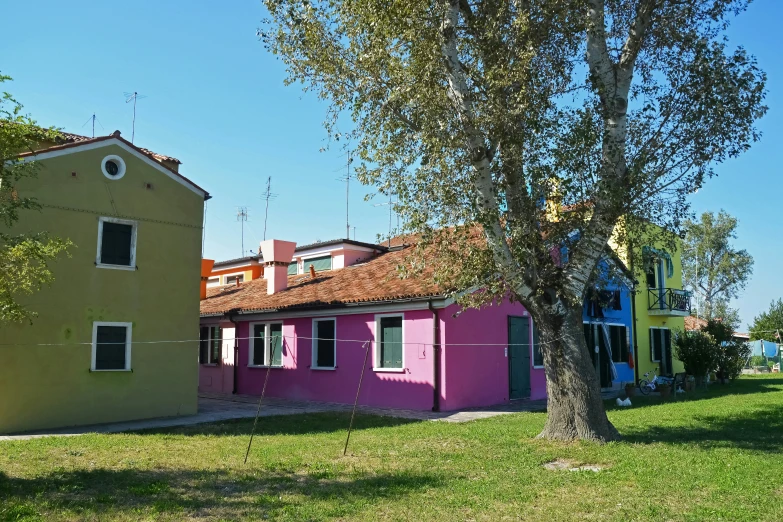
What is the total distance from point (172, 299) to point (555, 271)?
9581 millimetres

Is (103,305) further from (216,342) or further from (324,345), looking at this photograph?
(216,342)

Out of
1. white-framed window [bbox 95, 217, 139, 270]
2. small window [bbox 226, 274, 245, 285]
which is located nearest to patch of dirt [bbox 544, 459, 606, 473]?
white-framed window [bbox 95, 217, 139, 270]

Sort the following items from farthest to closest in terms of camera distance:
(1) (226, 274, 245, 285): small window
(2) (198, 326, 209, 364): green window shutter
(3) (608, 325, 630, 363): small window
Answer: (1) (226, 274, 245, 285): small window, (2) (198, 326, 209, 364): green window shutter, (3) (608, 325, 630, 363): small window

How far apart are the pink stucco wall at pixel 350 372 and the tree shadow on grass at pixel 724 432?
583 cm

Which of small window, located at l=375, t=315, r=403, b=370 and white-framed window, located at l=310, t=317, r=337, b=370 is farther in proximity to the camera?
white-framed window, located at l=310, t=317, r=337, b=370

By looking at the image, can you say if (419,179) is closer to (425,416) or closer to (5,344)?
(425,416)

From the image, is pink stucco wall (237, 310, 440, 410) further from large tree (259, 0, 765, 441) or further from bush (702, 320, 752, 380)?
bush (702, 320, 752, 380)

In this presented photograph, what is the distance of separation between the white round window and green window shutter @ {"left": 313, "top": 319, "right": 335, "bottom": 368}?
7.11 m

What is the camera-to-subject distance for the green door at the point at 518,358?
18.1 metres

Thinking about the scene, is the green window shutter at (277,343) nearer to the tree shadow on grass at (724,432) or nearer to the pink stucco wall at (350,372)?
the pink stucco wall at (350,372)

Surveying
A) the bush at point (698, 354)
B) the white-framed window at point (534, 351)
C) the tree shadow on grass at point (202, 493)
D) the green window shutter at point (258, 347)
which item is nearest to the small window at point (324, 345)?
the green window shutter at point (258, 347)

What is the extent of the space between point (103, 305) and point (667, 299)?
845 inches

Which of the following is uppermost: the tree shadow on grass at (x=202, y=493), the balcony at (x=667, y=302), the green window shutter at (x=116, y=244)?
the green window shutter at (x=116, y=244)

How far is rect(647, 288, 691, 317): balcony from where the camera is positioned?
26016mm
